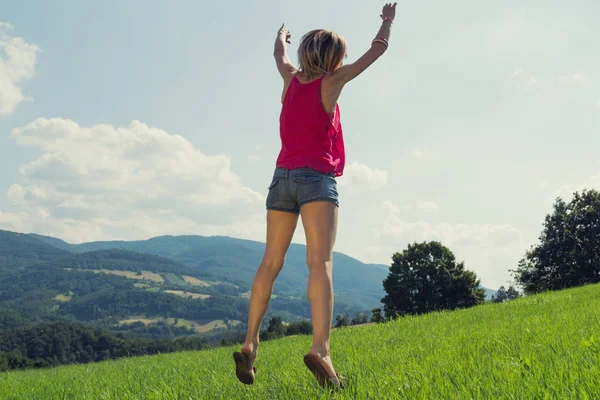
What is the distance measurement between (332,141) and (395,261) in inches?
2309

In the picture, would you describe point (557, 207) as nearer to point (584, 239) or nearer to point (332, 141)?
point (584, 239)

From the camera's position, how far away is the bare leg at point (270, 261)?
4160 mm

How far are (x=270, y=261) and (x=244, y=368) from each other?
888mm

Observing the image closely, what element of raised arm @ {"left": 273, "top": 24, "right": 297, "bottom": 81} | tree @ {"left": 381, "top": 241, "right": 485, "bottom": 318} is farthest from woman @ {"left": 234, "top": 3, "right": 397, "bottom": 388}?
tree @ {"left": 381, "top": 241, "right": 485, "bottom": 318}

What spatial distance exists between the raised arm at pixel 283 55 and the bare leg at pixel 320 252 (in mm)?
1341

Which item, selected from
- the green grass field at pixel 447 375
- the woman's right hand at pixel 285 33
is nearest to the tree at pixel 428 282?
the green grass field at pixel 447 375

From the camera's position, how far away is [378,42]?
4.07 meters

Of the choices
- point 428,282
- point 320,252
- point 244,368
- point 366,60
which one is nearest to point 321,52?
point 366,60

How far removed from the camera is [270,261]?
423 centimetres

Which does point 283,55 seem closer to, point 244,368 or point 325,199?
point 325,199

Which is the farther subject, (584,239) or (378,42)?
(584,239)

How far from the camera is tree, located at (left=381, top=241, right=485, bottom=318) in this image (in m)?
57.8

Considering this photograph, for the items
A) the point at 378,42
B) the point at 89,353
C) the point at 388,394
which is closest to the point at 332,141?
the point at 378,42

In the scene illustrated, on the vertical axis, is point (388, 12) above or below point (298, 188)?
above
